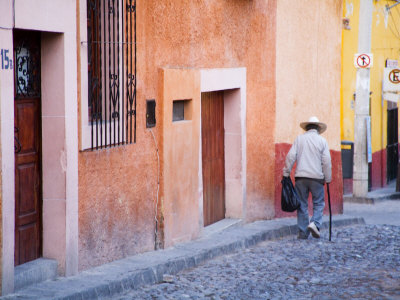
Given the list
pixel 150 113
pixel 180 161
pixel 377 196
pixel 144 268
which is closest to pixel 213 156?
pixel 180 161

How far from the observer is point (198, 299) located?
7.30 meters

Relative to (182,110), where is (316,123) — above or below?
below

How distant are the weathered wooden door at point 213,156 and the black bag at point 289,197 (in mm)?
1019

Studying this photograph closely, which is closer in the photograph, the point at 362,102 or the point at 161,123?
the point at 161,123

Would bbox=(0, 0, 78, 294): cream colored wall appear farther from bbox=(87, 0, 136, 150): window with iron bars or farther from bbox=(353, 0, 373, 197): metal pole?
bbox=(353, 0, 373, 197): metal pole

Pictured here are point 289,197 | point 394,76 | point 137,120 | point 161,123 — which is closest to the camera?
point 137,120

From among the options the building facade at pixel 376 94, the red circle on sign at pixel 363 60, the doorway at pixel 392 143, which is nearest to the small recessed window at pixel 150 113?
the red circle on sign at pixel 363 60

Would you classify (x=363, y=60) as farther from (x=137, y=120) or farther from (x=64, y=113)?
(x=64, y=113)

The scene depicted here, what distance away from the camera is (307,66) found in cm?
1411

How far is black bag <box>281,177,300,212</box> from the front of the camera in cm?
1132

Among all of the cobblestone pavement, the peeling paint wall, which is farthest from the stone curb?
the peeling paint wall

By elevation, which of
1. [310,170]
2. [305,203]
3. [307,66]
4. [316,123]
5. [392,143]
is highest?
[307,66]

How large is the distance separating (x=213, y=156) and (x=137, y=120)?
2.89 metres

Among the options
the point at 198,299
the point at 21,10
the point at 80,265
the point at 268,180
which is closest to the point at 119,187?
the point at 80,265
